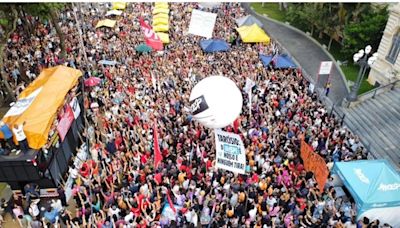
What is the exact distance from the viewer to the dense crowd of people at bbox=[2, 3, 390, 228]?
11.3m

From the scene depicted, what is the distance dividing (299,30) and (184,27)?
11442mm

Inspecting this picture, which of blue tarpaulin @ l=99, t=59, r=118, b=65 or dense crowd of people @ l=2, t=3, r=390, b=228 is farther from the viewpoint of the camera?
blue tarpaulin @ l=99, t=59, r=118, b=65

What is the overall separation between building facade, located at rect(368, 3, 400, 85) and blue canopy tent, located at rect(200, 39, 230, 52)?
379 inches

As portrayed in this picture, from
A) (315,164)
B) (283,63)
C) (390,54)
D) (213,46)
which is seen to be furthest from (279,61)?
(315,164)

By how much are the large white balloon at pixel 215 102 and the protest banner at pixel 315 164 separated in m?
3.13

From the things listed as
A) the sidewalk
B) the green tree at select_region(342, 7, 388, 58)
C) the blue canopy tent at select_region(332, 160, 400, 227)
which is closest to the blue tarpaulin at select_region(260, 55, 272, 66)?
the sidewalk

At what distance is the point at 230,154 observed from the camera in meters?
12.2

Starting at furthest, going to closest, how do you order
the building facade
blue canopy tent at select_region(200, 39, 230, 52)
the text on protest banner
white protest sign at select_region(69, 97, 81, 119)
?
blue canopy tent at select_region(200, 39, 230, 52)
the building facade
white protest sign at select_region(69, 97, 81, 119)
the text on protest banner

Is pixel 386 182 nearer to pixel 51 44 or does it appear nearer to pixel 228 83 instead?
pixel 228 83

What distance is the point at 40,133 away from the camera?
1181 centimetres

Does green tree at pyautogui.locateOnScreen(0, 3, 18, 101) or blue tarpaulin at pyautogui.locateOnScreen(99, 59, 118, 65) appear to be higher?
green tree at pyautogui.locateOnScreen(0, 3, 18, 101)

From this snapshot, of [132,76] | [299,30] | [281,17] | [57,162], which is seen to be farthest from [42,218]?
[281,17]

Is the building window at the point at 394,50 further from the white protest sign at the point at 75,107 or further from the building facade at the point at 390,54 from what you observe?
the white protest sign at the point at 75,107

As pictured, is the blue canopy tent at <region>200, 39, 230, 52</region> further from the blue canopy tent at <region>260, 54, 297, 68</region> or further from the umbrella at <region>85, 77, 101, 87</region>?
the umbrella at <region>85, 77, 101, 87</region>
